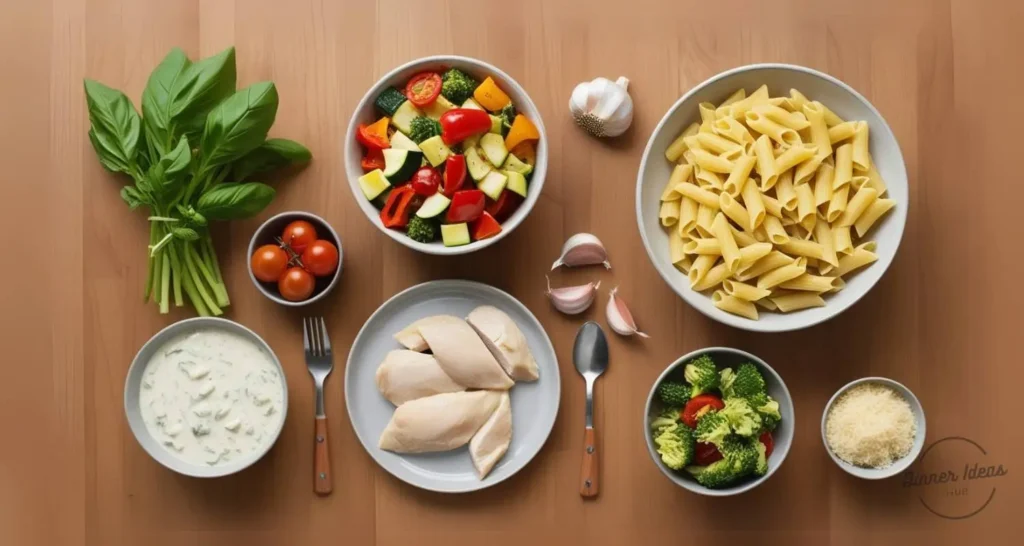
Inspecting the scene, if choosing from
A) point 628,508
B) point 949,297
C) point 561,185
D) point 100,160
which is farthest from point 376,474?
point 949,297

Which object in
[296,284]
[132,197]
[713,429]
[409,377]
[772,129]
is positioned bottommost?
[713,429]

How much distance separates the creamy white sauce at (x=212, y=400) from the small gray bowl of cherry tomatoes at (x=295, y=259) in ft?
0.56

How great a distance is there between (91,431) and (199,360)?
1.38 ft

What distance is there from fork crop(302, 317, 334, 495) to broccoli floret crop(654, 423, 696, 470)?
0.84 metres

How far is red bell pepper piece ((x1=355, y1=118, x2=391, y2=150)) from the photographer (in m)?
1.87

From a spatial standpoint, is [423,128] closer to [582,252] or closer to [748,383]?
[582,252]

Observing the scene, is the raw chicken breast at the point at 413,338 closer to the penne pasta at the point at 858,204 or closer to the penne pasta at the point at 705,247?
the penne pasta at the point at 705,247

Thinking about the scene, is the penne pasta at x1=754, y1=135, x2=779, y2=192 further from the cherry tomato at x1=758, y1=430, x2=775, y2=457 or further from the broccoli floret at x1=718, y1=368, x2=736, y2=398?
the cherry tomato at x1=758, y1=430, x2=775, y2=457

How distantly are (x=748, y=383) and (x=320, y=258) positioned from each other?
3.44ft

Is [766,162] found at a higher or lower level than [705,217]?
higher

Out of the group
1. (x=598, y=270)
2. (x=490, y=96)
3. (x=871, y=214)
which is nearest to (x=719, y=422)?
(x=598, y=270)

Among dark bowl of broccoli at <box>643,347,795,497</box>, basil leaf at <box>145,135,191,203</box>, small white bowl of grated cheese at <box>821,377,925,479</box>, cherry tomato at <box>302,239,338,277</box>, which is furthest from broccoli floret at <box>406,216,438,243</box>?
small white bowl of grated cheese at <box>821,377,925,479</box>

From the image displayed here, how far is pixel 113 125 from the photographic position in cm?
192

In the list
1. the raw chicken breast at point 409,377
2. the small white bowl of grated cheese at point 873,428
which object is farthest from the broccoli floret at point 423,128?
the small white bowl of grated cheese at point 873,428
